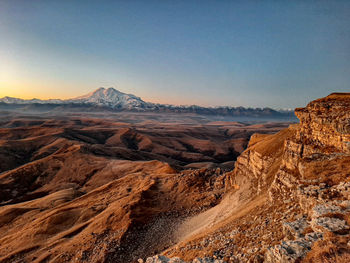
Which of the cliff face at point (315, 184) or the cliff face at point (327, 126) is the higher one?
the cliff face at point (327, 126)

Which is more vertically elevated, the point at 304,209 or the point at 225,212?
the point at 304,209

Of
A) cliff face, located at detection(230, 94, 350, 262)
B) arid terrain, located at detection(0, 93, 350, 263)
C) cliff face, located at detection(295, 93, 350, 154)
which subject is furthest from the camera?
cliff face, located at detection(295, 93, 350, 154)

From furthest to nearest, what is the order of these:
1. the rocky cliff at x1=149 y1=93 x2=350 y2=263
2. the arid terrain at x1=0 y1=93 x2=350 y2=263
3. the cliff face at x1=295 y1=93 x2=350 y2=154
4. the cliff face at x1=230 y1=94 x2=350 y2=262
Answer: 1. the cliff face at x1=295 y1=93 x2=350 y2=154
2. the arid terrain at x1=0 y1=93 x2=350 y2=263
3. the rocky cliff at x1=149 y1=93 x2=350 y2=263
4. the cliff face at x1=230 y1=94 x2=350 y2=262

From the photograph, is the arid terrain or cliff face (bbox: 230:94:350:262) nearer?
cliff face (bbox: 230:94:350:262)

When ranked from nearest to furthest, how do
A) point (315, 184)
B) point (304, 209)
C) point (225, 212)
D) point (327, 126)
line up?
point (304, 209) < point (315, 184) < point (327, 126) < point (225, 212)

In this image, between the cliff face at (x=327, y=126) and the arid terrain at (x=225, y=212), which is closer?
the arid terrain at (x=225, y=212)

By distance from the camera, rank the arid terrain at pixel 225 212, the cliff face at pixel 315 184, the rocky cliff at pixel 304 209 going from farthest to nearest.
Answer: the arid terrain at pixel 225 212, the rocky cliff at pixel 304 209, the cliff face at pixel 315 184

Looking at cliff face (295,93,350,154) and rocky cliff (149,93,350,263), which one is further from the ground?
cliff face (295,93,350,154)

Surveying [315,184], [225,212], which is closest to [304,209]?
[315,184]

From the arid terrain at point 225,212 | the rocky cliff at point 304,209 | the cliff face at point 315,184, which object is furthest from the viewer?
the arid terrain at point 225,212

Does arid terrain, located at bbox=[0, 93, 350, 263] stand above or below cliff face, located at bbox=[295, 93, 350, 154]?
below

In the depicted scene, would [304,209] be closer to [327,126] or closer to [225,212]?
[327,126]
